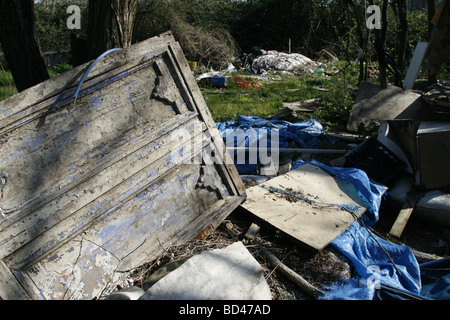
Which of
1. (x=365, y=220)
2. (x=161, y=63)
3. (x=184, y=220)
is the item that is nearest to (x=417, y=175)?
(x=365, y=220)

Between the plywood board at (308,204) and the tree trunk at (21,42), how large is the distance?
217 cm

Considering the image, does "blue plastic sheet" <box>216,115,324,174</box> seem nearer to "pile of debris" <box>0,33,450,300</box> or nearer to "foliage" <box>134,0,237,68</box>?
"pile of debris" <box>0,33,450,300</box>

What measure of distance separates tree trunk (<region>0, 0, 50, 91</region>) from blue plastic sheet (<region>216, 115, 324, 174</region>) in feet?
8.10

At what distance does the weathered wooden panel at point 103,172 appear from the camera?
173 centimetres

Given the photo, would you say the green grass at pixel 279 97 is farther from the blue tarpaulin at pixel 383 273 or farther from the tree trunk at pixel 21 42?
the tree trunk at pixel 21 42

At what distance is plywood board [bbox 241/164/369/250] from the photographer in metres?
2.51

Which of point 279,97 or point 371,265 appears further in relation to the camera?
point 279,97

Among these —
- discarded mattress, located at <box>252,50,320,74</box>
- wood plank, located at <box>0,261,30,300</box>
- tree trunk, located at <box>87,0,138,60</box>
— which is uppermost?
tree trunk, located at <box>87,0,138,60</box>

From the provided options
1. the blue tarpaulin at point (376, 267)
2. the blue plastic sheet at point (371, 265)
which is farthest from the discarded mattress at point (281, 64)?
the blue plastic sheet at point (371, 265)

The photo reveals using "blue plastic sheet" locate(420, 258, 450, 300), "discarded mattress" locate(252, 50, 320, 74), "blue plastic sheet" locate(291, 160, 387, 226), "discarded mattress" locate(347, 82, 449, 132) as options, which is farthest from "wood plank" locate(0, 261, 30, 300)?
"discarded mattress" locate(252, 50, 320, 74)

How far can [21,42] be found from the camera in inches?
98.3

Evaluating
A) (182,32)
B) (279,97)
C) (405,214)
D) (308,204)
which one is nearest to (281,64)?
(182,32)

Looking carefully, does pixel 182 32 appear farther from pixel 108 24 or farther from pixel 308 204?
pixel 308 204

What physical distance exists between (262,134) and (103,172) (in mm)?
2932
